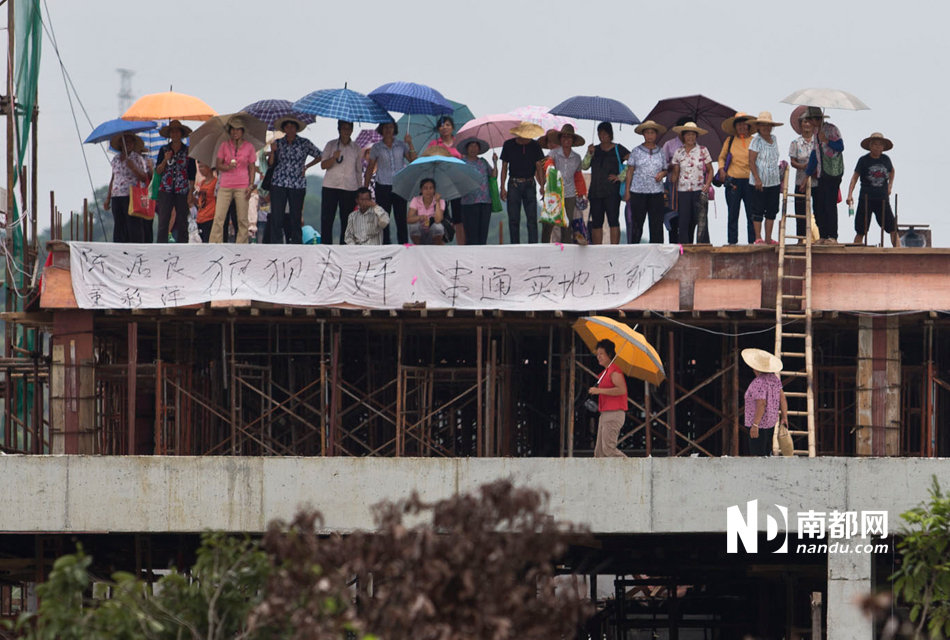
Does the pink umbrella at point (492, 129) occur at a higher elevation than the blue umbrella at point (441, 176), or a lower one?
higher

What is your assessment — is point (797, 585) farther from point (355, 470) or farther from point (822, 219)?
point (355, 470)

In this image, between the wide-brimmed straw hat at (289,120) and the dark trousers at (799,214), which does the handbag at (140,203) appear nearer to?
the wide-brimmed straw hat at (289,120)

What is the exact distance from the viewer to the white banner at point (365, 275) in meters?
22.0

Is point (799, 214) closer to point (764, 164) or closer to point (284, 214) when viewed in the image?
point (764, 164)

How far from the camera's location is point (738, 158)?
22.3 meters

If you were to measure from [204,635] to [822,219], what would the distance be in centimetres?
1271

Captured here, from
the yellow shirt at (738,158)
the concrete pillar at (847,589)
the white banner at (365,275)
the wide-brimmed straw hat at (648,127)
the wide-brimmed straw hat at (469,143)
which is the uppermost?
the wide-brimmed straw hat at (648,127)

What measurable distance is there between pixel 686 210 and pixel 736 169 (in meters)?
0.85

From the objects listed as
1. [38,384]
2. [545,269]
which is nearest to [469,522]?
[545,269]

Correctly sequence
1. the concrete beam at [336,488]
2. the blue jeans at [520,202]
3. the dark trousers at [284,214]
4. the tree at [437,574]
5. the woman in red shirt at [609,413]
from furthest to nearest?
the blue jeans at [520,202] < the dark trousers at [284,214] < the woman in red shirt at [609,413] < the concrete beam at [336,488] < the tree at [437,574]

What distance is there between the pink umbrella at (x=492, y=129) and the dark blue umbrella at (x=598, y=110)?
111cm

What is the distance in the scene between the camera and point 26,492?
18047 mm

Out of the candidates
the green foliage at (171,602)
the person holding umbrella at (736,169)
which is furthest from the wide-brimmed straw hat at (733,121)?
the green foliage at (171,602)

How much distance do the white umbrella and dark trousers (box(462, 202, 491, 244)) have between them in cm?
432
